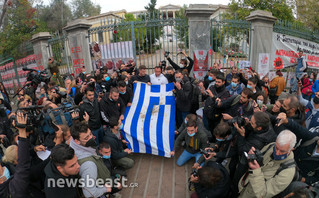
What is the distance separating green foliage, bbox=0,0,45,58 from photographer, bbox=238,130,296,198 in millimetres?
11887

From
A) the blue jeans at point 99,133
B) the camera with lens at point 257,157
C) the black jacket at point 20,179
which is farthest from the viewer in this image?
the blue jeans at point 99,133

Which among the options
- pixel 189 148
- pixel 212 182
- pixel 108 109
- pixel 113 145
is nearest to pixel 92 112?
pixel 108 109

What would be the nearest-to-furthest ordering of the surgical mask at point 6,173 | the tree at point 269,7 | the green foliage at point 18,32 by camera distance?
the surgical mask at point 6,173
the tree at point 269,7
the green foliage at point 18,32

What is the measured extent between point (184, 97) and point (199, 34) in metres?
2.88

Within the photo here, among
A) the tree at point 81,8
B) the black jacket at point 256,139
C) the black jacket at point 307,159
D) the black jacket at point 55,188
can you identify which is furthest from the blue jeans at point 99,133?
the tree at point 81,8

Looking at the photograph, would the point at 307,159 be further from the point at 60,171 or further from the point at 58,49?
the point at 58,49

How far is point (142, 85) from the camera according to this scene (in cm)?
503

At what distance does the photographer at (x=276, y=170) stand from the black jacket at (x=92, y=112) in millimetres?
2868

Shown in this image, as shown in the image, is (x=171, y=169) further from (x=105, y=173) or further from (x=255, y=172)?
(x=255, y=172)

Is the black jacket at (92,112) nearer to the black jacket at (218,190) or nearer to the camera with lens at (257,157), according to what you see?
the black jacket at (218,190)

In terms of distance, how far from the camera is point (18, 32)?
1172 centimetres

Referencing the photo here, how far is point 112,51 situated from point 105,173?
559 cm

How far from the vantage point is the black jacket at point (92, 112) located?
12.6ft

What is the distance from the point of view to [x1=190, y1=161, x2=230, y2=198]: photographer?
252 cm
